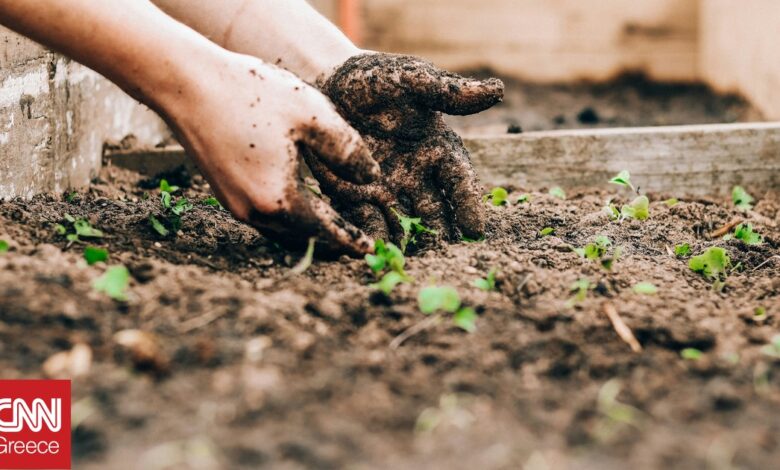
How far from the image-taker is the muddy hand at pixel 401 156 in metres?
1.86

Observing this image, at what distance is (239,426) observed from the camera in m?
1.03

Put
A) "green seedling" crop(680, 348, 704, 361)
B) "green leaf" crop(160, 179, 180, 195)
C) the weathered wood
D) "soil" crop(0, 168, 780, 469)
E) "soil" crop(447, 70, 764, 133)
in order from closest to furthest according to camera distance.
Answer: "soil" crop(0, 168, 780, 469) → "green seedling" crop(680, 348, 704, 361) → "green leaf" crop(160, 179, 180, 195) → the weathered wood → "soil" crop(447, 70, 764, 133)

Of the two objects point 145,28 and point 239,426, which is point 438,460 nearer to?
point 239,426

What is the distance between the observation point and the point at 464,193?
1887 millimetres

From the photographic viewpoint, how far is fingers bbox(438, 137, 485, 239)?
6.19ft

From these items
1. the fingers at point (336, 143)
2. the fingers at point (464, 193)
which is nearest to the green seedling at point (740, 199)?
the fingers at point (464, 193)

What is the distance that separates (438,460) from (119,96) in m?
2.25

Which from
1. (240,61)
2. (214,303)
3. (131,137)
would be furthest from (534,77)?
(214,303)

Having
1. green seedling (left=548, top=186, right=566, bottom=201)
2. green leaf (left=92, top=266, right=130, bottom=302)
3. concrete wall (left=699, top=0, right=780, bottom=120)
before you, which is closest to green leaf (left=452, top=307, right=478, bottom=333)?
green leaf (left=92, top=266, right=130, bottom=302)

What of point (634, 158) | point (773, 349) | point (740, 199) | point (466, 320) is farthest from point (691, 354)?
point (634, 158)

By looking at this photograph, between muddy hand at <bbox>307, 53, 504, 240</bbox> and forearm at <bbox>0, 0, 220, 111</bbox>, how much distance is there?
42 cm

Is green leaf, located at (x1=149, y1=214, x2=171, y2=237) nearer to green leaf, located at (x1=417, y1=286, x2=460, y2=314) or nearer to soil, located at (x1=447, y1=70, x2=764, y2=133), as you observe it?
green leaf, located at (x1=417, y1=286, x2=460, y2=314)

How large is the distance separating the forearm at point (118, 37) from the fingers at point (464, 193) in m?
0.62

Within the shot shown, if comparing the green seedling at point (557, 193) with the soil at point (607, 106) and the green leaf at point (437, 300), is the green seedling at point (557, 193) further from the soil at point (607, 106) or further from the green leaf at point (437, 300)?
the green leaf at point (437, 300)
